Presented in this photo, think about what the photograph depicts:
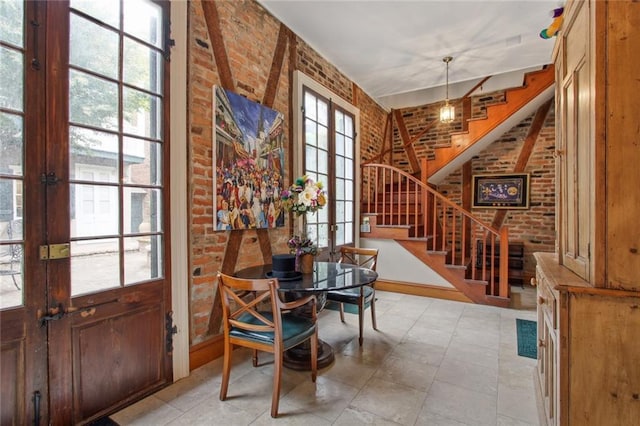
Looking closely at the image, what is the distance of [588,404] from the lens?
4.13 feet

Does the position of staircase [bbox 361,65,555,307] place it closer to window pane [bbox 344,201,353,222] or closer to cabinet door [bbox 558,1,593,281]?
window pane [bbox 344,201,353,222]

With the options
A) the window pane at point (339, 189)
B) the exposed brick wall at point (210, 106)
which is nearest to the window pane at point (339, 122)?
the window pane at point (339, 189)

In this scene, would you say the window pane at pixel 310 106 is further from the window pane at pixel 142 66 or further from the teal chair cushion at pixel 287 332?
the teal chair cushion at pixel 287 332

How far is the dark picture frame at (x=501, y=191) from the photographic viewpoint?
5.66 m

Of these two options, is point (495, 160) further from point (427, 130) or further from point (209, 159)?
point (209, 159)

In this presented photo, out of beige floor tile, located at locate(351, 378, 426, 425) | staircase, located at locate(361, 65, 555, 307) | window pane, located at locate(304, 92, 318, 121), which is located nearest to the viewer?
beige floor tile, located at locate(351, 378, 426, 425)

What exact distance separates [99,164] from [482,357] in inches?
131

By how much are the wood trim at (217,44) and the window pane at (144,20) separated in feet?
1.41

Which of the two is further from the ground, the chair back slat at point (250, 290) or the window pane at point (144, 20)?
the window pane at point (144, 20)

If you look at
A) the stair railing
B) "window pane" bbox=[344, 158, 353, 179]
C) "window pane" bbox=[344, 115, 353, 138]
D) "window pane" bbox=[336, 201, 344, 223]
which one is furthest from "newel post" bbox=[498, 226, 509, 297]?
"window pane" bbox=[344, 115, 353, 138]

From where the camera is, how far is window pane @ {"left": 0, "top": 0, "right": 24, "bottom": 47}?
1517 millimetres

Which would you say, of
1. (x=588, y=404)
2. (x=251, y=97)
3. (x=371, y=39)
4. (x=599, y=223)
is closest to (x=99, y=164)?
(x=251, y=97)

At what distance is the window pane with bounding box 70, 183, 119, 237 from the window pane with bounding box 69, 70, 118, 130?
0.33 m

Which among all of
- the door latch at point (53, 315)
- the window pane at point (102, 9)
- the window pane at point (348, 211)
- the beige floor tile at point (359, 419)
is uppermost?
the window pane at point (102, 9)
